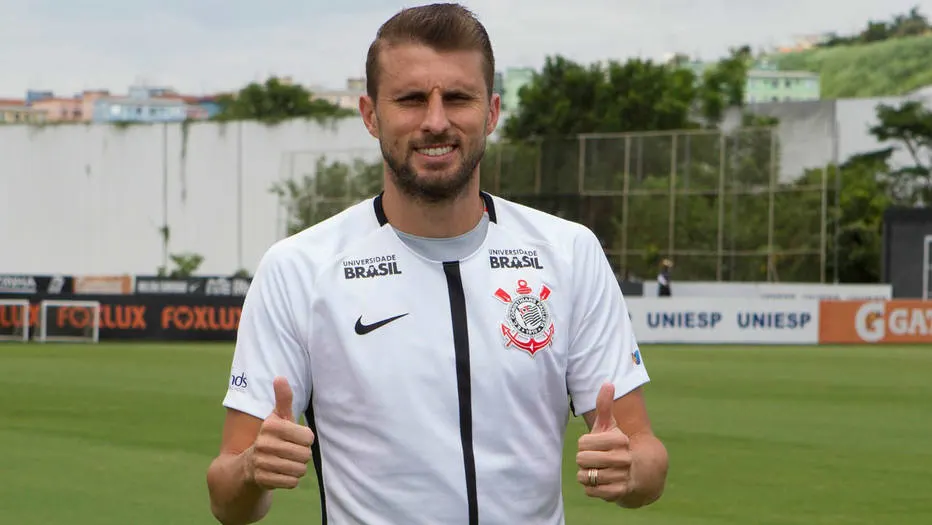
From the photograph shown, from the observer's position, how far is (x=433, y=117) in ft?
11.9

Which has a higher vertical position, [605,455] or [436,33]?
[436,33]

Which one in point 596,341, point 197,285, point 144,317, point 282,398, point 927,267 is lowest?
point 197,285

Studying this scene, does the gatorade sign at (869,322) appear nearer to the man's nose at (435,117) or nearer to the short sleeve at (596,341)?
the short sleeve at (596,341)

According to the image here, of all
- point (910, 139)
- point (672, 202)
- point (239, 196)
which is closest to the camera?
point (672, 202)

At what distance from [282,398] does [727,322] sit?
33812 millimetres

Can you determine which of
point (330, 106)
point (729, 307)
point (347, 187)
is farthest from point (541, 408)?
point (330, 106)

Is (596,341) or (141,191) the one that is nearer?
(596,341)

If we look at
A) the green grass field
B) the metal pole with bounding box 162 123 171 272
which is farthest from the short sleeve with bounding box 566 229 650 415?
the metal pole with bounding box 162 123 171 272

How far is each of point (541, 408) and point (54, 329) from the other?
34138 millimetres

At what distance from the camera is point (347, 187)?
2470 inches

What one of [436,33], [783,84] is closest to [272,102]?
[783,84]

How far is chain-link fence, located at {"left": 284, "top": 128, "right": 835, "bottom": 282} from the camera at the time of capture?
53969mm

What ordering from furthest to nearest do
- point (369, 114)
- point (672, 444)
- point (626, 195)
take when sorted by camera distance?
point (626, 195), point (672, 444), point (369, 114)

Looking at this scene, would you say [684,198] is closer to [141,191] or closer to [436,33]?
[141,191]
